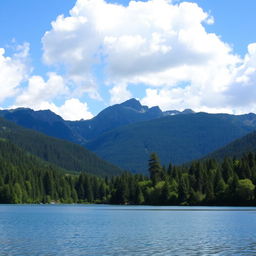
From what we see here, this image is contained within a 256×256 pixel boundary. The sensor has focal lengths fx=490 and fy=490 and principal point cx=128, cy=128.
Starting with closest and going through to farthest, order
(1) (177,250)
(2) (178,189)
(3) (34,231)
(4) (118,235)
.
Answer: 1. (1) (177,250)
2. (4) (118,235)
3. (3) (34,231)
4. (2) (178,189)

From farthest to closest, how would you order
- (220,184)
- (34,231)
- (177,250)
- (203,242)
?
1. (220,184)
2. (34,231)
3. (203,242)
4. (177,250)

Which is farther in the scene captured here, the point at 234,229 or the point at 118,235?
the point at 234,229

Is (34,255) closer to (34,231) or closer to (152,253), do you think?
(152,253)

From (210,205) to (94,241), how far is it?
124934 millimetres

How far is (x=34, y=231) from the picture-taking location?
7612 centimetres

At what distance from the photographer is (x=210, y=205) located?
595 feet

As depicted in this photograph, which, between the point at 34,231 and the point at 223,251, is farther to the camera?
the point at 34,231

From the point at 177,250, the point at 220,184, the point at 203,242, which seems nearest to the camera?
the point at 177,250

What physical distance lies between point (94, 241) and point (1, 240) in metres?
11.8

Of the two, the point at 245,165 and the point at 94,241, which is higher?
the point at 245,165

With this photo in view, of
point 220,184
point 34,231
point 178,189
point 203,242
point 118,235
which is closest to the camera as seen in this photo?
point 203,242

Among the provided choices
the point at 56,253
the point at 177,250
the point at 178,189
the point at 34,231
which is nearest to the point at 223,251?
the point at 177,250

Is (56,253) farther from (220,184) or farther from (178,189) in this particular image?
(178,189)

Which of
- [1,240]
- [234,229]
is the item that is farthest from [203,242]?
[1,240]
